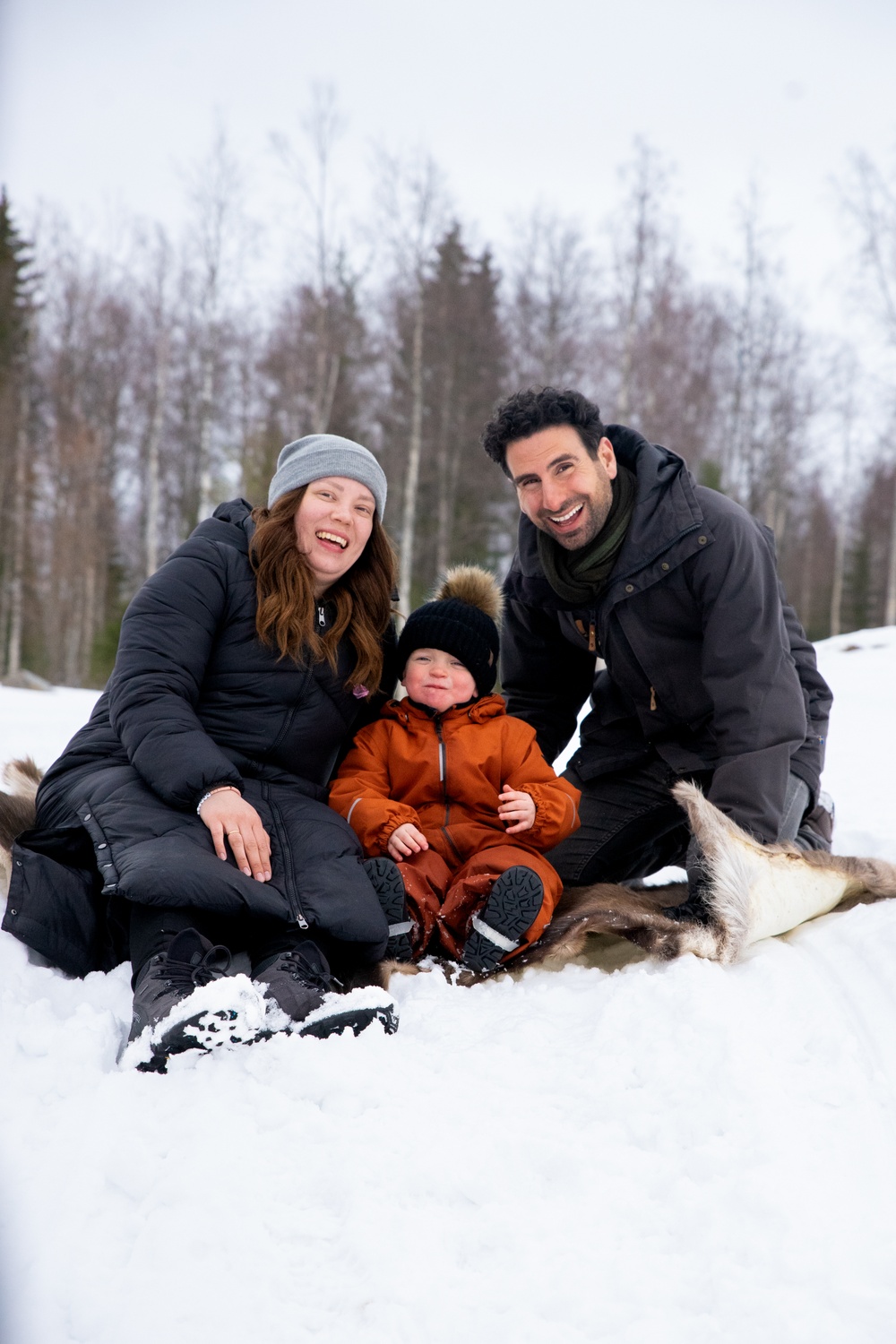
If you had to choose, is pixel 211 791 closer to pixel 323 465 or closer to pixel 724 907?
pixel 323 465

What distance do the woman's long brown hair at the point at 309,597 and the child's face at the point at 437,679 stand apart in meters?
0.12

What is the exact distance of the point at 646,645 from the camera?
284 centimetres

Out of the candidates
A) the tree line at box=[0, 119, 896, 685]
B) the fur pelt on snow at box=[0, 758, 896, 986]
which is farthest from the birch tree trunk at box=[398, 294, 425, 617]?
the fur pelt on snow at box=[0, 758, 896, 986]

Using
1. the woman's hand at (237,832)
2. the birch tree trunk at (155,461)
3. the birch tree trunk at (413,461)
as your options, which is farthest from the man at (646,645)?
the birch tree trunk at (155,461)

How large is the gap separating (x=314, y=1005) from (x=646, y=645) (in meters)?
1.56

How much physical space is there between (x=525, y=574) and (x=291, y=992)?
1.76m

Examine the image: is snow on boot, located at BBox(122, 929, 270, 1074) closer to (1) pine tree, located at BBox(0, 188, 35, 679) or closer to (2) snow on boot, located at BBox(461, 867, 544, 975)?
(2) snow on boot, located at BBox(461, 867, 544, 975)

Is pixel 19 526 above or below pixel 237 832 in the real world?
above

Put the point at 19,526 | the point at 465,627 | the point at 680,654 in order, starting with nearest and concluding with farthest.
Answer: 1. the point at 465,627
2. the point at 680,654
3. the point at 19,526

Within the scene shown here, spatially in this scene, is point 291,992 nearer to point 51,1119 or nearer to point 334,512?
point 51,1119

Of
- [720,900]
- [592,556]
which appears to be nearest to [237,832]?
[720,900]

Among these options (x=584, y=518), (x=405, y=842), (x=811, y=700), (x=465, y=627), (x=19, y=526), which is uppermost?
(x=19, y=526)

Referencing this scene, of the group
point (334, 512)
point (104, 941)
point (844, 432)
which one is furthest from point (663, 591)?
point (844, 432)

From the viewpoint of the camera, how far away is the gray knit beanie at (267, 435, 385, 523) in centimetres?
251
